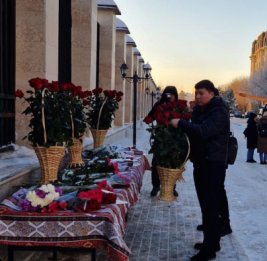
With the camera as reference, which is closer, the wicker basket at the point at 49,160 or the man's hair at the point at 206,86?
the man's hair at the point at 206,86

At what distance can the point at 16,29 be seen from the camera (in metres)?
7.84

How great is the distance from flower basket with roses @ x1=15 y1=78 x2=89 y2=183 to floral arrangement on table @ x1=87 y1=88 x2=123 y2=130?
2.87 m

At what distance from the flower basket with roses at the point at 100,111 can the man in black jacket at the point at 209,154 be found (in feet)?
11.5

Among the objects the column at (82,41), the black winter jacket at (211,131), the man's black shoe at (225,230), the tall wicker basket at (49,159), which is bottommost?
the man's black shoe at (225,230)

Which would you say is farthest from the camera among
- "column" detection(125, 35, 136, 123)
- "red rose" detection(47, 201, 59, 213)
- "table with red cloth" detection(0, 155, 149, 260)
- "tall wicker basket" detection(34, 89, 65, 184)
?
"column" detection(125, 35, 136, 123)

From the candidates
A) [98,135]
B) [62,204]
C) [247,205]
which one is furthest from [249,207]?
[62,204]

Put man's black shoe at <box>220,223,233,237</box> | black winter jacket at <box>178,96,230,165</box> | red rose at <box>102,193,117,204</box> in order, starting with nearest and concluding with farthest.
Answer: red rose at <box>102,193,117,204</box>
black winter jacket at <box>178,96,230,165</box>
man's black shoe at <box>220,223,233,237</box>

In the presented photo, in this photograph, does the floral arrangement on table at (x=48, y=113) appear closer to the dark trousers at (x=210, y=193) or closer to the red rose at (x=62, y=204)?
the red rose at (x=62, y=204)

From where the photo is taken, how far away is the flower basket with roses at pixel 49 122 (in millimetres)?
5066

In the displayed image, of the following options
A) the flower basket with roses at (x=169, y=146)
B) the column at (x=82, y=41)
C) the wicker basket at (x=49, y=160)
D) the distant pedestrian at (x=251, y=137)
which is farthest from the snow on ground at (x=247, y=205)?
the column at (x=82, y=41)

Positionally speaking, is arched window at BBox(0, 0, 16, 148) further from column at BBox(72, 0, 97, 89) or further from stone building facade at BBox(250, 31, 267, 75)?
stone building facade at BBox(250, 31, 267, 75)

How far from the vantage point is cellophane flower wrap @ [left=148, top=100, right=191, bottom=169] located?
613 cm

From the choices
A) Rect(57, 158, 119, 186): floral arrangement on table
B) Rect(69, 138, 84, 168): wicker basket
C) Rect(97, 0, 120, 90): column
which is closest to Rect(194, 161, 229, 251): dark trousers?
Rect(57, 158, 119, 186): floral arrangement on table

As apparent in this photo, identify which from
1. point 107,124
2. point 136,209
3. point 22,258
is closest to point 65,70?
point 107,124
